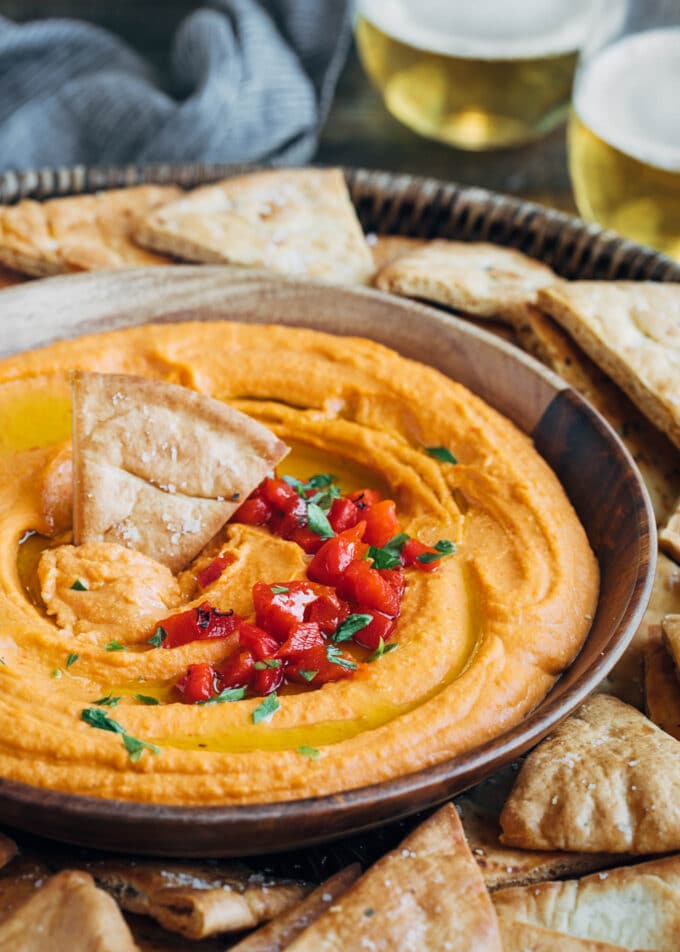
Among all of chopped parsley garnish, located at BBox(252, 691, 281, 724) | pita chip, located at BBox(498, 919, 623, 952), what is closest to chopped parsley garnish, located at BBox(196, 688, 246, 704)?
chopped parsley garnish, located at BBox(252, 691, 281, 724)

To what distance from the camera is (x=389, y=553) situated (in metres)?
4.41

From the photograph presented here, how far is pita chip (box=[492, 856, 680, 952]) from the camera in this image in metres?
3.44

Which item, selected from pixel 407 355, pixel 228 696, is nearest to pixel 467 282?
pixel 407 355

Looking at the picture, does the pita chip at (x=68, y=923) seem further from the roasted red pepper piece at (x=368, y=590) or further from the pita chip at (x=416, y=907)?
the roasted red pepper piece at (x=368, y=590)

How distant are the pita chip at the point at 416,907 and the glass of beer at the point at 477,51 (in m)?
5.69

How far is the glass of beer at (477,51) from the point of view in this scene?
7.47 meters

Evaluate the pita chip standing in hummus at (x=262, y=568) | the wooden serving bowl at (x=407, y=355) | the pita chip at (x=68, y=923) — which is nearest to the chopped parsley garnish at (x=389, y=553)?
the pita chip standing in hummus at (x=262, y=568)

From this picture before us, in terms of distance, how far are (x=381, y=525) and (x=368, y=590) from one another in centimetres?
44

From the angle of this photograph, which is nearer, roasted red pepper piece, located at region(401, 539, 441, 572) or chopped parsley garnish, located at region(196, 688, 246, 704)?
chopped parsley garnish, located at region(196, 688, 246, 704)

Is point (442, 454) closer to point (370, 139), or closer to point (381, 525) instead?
point (381, 525)

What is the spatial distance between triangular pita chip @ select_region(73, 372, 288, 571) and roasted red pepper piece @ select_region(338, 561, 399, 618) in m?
0.64

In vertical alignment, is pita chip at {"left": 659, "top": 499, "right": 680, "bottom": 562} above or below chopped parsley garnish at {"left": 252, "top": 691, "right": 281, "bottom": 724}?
above

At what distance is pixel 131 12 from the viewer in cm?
969

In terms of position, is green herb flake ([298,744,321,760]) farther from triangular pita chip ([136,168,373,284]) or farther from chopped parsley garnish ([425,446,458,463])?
triangular pita chip ([136,168,373,284])
